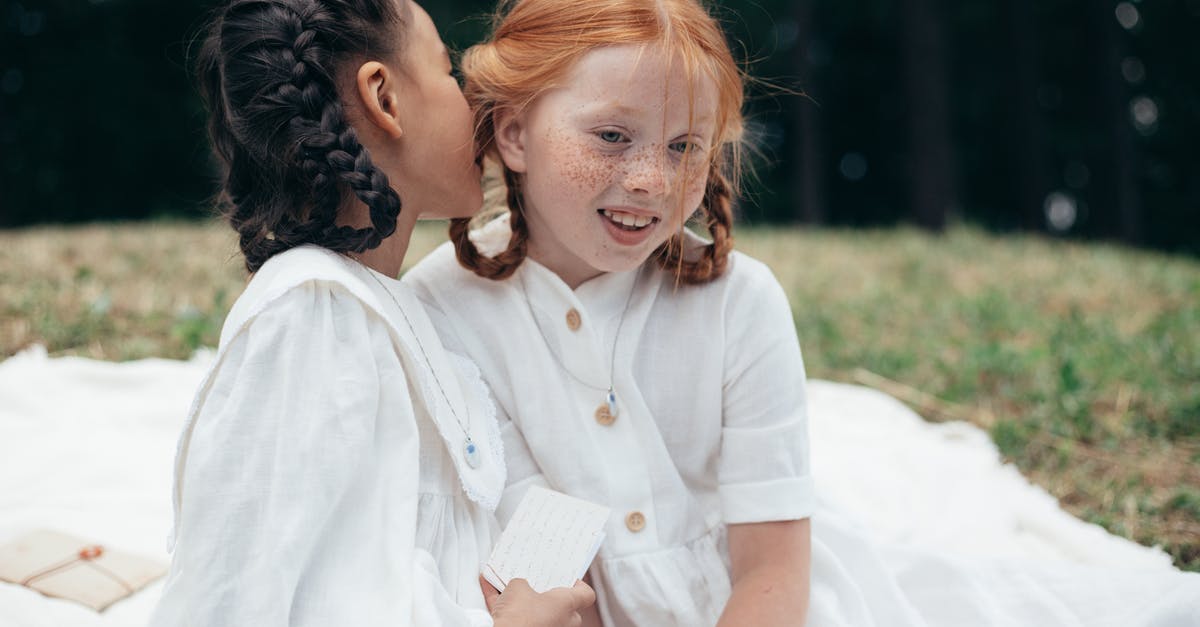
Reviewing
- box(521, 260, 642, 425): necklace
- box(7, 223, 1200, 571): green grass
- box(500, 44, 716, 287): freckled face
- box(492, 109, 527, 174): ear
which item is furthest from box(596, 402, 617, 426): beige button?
box(7, 223, 1200, 571): green grass

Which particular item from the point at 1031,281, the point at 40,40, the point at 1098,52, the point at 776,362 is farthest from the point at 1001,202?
the point at 776,362

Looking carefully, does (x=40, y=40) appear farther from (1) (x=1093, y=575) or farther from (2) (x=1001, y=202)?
(2) (x=1001, y=202)

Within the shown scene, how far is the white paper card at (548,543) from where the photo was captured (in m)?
1.68

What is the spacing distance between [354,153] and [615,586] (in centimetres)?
89

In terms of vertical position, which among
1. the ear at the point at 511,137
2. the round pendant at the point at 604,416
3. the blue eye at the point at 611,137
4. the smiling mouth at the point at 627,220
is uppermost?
the blue eye at the point at 611,137

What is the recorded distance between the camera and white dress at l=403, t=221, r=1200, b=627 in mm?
1850

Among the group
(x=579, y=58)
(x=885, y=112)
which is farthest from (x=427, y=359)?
(x=885, y=112)

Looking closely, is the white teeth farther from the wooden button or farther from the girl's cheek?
the wooden button

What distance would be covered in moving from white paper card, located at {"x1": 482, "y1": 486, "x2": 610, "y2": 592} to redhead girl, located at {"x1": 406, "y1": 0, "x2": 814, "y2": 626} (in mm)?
85

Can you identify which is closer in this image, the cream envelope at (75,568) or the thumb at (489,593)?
the thumb at (489,593)

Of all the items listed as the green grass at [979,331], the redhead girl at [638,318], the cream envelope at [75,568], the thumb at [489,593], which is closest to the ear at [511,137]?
the redhead girl at [638,318]

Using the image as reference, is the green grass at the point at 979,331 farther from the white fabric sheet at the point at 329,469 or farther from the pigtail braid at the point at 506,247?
the white fabric sheet at the point at 329,469

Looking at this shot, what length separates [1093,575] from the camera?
2223mm

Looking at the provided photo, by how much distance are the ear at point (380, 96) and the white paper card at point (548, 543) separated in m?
0.70
